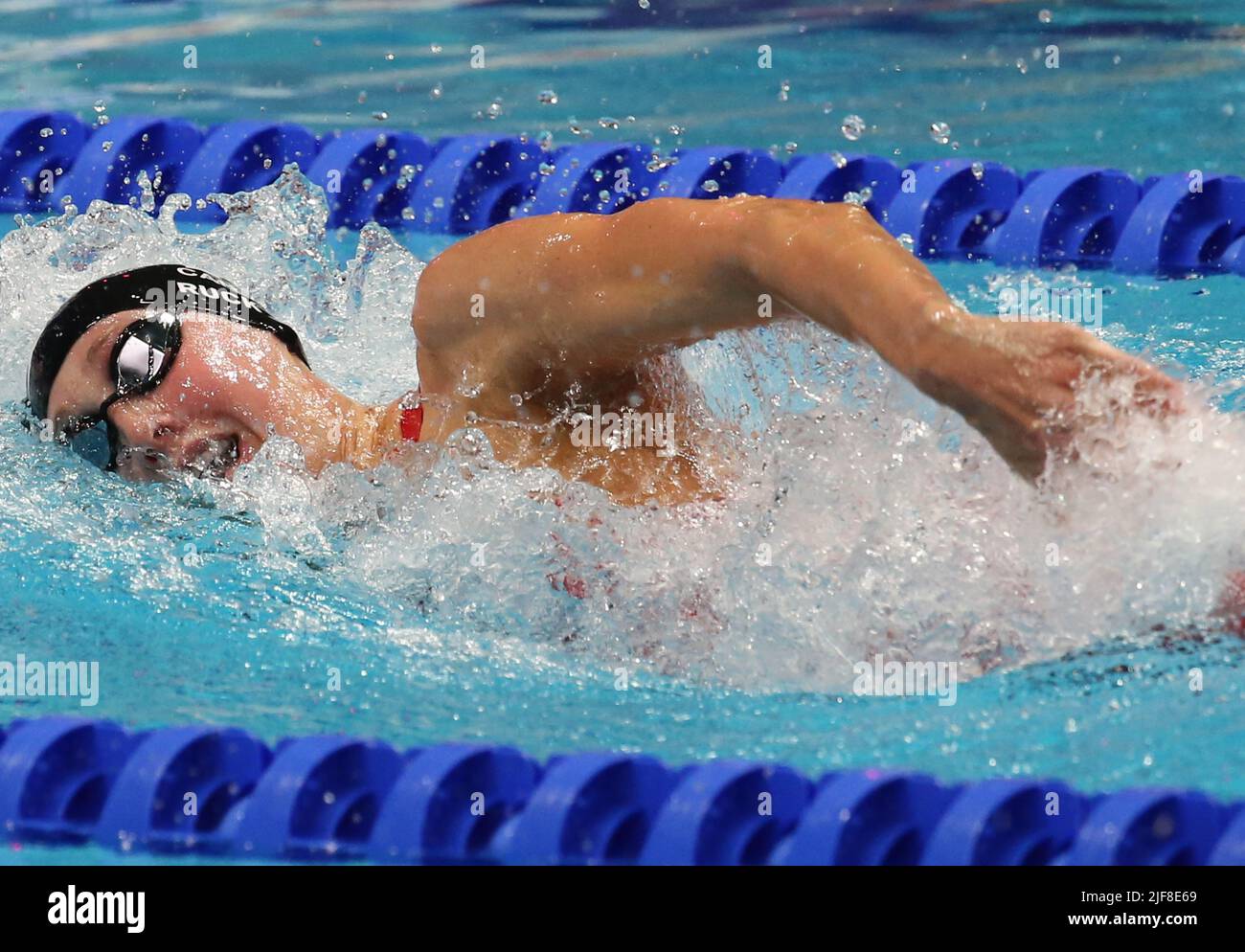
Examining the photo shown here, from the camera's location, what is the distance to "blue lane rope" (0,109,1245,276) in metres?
3.85

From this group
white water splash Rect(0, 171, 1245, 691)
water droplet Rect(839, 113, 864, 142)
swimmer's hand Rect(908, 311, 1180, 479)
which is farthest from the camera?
water droplet Rect(839, 113, 864, 142)

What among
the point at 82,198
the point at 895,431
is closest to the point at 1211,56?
the point at 82,198

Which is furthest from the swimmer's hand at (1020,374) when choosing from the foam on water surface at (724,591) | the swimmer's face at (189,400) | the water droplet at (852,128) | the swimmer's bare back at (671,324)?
the water droplet at (852,128)

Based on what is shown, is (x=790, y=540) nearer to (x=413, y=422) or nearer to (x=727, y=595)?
(x=727, y=595)

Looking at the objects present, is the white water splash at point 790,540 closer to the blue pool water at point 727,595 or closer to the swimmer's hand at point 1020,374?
the blue pool water at point 727,595

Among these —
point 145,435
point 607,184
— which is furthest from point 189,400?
point 607,184

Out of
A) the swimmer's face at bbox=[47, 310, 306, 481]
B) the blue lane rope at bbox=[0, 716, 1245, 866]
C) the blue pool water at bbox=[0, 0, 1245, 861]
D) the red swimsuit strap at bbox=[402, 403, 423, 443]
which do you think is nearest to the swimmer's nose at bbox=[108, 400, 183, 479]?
the swimmer's face at bbox=[47, 310, 306, 481]

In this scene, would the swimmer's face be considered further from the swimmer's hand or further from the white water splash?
the swimmer's hand

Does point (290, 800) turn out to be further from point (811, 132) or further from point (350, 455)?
point (811, 132)

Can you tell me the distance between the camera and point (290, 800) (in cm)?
190

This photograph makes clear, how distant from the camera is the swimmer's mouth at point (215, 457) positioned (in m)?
2.34

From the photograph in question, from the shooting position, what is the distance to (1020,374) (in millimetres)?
1479

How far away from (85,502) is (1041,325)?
5.26ft

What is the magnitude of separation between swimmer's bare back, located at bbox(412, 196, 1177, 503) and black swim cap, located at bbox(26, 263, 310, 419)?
0.38 meters
